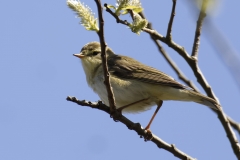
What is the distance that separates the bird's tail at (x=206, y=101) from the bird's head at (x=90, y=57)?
1.60 m

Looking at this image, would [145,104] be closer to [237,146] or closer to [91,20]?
[237,146]

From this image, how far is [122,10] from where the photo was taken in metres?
3.49

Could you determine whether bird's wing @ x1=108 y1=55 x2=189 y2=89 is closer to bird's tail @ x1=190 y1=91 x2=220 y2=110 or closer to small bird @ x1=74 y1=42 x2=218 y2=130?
small bird @ x1=74 y1=42 x2=218 y2=130

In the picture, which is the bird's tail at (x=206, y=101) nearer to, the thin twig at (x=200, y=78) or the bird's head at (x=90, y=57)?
the thin twig at (x=200, y=78)

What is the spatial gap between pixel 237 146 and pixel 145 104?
1.58 metres

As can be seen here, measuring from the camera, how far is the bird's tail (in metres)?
4.98

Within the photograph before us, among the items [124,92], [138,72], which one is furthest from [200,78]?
[138,72]

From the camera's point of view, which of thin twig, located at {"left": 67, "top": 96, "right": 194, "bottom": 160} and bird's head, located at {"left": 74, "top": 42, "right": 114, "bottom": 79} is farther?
bird's head, located at {"left": 74, "top": 42, "right": 114, "bottom": 79}

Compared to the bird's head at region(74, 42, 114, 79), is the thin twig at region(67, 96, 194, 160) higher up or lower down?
lower down

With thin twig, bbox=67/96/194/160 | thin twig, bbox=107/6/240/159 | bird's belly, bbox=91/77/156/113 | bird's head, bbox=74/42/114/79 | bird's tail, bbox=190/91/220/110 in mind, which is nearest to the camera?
thin twig, bbox=67/96/194/160

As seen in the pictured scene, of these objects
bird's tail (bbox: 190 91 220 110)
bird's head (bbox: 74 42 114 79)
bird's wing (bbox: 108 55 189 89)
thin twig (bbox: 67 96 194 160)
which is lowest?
thin twig (bbox: 67 96 194 160)

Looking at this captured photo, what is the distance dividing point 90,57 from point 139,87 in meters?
1.30

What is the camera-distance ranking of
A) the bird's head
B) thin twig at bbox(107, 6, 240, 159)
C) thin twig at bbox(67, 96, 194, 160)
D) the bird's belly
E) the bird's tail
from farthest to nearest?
the bird's head
the bird's belly
the bird's tail
thin twig at bbox(107, 6, 240, 159)
thin twig at bbox(67, 96, 194, 160)

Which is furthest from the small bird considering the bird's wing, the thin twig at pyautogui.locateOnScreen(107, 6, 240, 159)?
the thin twig at pyautogui.locateOnScreen(107, 6, 240, 159)
